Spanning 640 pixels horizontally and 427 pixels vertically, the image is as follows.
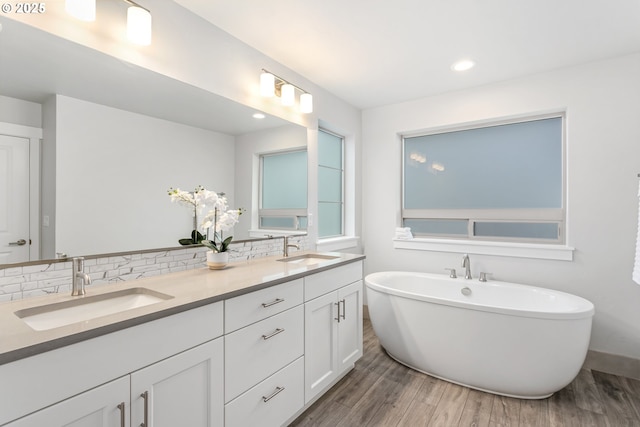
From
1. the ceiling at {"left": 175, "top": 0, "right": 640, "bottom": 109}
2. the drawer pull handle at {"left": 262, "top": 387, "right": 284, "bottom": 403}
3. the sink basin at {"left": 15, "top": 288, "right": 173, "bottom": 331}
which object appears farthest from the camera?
the ceiling at {"left": 175, "top": 0, "right": 640, "bottom": 109}

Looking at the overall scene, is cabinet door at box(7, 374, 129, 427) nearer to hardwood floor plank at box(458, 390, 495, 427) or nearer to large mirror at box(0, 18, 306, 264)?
large mirror at box(0, 18, 306, 264)

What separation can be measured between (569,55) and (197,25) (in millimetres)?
2706

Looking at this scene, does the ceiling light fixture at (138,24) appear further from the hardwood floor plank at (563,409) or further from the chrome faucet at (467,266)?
the hardwood floor plank at (563,409)

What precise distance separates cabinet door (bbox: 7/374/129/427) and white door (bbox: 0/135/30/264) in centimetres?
69

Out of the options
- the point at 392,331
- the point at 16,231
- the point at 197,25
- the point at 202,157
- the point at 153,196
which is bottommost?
the point at 392,331

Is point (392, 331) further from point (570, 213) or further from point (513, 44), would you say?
point (513, 44)

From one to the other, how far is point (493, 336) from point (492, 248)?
104 centimetres

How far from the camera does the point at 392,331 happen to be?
2.47 meters

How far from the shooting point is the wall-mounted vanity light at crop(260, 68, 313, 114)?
2197 millimetres

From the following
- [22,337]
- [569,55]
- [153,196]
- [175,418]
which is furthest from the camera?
[569,55]

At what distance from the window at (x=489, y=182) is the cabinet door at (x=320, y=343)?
5.83 ft

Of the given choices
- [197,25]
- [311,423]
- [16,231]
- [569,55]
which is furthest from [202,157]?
[569,55]

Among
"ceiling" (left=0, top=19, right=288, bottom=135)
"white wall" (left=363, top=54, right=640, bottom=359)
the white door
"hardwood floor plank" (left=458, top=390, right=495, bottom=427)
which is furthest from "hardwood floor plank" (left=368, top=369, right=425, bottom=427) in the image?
"ceiling" (left=0, top=19, right=288, bottom=135)

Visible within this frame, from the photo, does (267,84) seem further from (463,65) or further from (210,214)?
(463,65)
